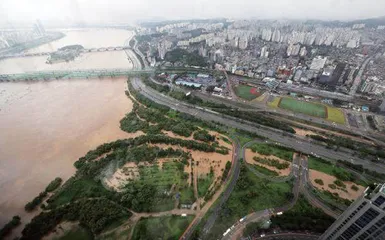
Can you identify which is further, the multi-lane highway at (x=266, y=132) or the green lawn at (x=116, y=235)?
the multi-lane highway at (x=266, y=132)

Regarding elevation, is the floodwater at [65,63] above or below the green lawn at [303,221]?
below

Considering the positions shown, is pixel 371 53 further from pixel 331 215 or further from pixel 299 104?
pixel 331 215

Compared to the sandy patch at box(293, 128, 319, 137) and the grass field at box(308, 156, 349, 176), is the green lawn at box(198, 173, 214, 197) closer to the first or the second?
the grass field at box(308, 156, 349, 176)

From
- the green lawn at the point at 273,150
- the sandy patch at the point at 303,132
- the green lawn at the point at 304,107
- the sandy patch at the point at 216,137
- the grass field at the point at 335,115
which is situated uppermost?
the green lawn at the point at 273,150

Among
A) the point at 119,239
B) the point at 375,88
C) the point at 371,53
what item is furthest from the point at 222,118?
the point at 371,53

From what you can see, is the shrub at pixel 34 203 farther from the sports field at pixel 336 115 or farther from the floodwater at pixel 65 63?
the floodwater at pixel 65 63

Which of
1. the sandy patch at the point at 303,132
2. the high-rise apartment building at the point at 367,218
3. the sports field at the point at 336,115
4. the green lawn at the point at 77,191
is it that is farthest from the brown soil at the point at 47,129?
the sports field at the point at 336,115

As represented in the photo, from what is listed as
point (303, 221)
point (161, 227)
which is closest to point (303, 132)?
point (303, 221)

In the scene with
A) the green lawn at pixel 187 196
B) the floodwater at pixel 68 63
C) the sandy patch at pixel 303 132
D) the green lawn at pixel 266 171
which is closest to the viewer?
the green lawn at pixel 187 196
